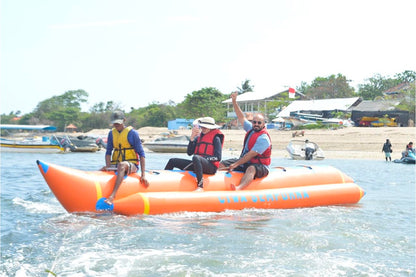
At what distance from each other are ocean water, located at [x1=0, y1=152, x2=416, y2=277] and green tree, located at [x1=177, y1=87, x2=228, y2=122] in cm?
3559

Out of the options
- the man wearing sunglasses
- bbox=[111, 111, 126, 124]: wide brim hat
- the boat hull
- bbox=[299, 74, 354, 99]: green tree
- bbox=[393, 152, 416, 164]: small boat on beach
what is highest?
bbox=[299, 74, 354, 99]: green tree

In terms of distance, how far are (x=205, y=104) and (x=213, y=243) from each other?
37.7m

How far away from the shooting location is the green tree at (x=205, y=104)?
138 ft

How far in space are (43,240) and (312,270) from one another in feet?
8.59

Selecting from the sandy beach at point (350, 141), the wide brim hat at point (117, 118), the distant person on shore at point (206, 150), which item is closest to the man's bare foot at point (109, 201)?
the wide brim hat at point (117, 118)

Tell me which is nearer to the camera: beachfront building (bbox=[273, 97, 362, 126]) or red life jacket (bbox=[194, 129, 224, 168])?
red life jacket (bbox=[194, 129, 224, 168])

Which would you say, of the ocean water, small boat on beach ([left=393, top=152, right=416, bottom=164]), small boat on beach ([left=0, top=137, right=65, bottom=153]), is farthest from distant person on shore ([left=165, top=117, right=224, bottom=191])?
small boat on beach ([left=0, top=137, right=65, bottom=153])

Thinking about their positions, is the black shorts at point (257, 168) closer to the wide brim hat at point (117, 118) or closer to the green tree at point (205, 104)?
the wide brim hat at point (117, 118)

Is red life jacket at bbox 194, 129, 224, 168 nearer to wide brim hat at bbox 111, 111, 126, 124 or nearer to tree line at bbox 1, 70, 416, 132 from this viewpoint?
wide brim hat at bbox 111, 111, 126, 124

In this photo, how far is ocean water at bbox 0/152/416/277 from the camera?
12.3 ft

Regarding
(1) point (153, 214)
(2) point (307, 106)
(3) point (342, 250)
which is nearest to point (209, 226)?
(1) point (153, 214)

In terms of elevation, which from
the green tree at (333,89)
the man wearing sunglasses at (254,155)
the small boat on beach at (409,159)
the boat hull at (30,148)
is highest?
the green tree at (333,89)

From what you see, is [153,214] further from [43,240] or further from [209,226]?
[43,240]

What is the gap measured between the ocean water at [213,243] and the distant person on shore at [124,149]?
0.55 metres
